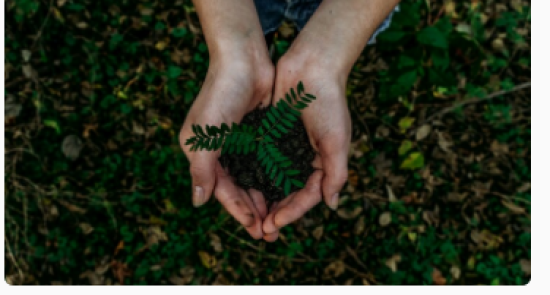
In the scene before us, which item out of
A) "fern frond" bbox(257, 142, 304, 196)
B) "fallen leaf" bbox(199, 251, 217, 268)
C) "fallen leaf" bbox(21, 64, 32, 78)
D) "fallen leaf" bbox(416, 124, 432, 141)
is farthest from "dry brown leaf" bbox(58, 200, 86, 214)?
"fallen leaf" bbox(416, 124, 432, 141)

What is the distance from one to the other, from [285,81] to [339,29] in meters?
0.44

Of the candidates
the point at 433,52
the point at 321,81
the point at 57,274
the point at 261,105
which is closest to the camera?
the point at 321,81

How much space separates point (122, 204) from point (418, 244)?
7.67ft

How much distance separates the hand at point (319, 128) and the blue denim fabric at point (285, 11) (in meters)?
0.49

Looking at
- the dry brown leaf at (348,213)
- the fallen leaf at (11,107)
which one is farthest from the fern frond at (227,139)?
the fallen leaf at (11,107)

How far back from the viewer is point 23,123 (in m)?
3.81

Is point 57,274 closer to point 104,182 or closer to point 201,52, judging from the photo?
point 104,182

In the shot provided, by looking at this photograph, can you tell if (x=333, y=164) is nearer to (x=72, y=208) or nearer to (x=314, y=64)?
(x=314, y=64)

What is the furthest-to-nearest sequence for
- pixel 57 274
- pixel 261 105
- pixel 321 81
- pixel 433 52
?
pixel 57 274
pixel 433 52
pixel 261 105
pixel 321 81

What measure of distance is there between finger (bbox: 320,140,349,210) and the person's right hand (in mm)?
433

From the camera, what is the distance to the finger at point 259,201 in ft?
9.43

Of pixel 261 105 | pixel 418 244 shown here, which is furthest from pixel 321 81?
pixel 418 244

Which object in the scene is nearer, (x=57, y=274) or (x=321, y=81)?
(x=321, y=81)

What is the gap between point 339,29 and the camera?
277 cm
